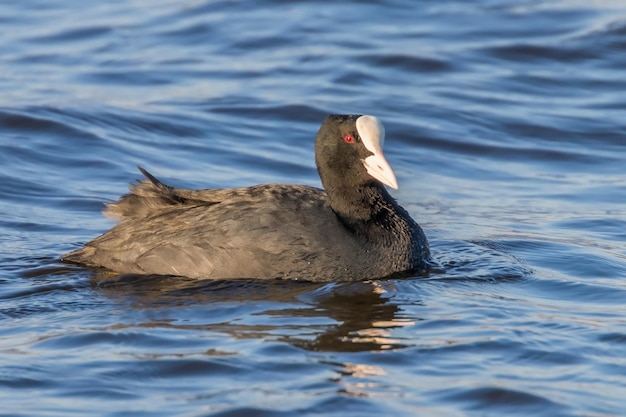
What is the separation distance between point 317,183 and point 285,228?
3.28 metres

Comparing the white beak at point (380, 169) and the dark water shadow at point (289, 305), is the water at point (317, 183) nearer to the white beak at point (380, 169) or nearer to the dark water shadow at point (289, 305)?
the dark water shadow at point (289, 305)

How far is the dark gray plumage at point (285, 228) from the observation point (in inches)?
295

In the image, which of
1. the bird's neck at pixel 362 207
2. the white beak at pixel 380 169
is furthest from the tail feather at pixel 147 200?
the white beak at pixel 380 169

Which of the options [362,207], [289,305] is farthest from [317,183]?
[289,305]

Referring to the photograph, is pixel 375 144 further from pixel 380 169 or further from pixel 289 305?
pixel 289 305

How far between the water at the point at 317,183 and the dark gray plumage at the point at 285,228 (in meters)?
0.14

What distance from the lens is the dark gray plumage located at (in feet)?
24.6

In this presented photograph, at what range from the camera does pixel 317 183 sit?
35.2ft

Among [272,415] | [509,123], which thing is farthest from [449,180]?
[272,415]

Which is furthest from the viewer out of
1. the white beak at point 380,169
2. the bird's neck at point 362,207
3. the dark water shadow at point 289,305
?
the bird's neck at point 362,207

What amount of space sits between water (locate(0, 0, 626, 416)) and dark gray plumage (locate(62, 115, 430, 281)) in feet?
0.45

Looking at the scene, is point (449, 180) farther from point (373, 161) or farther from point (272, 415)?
point (272, 415)

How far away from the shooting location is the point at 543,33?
16.2 meters

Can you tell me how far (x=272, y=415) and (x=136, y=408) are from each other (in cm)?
65
